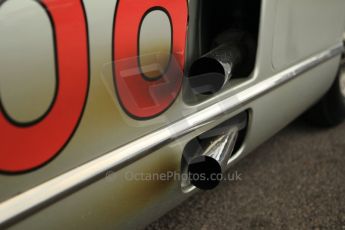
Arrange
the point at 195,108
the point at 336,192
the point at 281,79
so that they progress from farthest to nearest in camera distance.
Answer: the point at 336,192, the point at 281,79, the point at 195,108

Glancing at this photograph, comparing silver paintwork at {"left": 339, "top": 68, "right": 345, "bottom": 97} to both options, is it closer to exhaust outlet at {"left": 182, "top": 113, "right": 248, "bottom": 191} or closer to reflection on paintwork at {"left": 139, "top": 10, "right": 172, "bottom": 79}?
exhaust outlet at {"left": 182, "top": 113, "right": 248, "bottom": 191}

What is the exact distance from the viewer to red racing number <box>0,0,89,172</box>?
0.91 metres

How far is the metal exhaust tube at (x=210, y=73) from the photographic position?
1.37 meters

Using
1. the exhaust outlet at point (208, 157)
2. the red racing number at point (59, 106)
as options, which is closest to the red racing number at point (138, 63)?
the red racing number at point (59, 106)

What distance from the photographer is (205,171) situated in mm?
1408

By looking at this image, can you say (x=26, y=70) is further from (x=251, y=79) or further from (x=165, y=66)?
(x=251, y=79)

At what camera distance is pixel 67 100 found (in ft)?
3.26

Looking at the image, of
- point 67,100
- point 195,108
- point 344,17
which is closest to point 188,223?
point 195,108

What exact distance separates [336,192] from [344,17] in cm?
90

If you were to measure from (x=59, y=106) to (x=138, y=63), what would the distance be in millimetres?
269

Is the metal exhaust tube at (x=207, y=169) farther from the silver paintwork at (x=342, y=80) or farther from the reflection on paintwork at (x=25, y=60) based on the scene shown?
the silver paintwork at (x=342, y=80)

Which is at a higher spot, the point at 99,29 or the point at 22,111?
the point at 99,29

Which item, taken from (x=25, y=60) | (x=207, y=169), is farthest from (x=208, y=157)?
(x=25, y=60)

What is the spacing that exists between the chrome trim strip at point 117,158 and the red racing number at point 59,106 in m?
0.07
